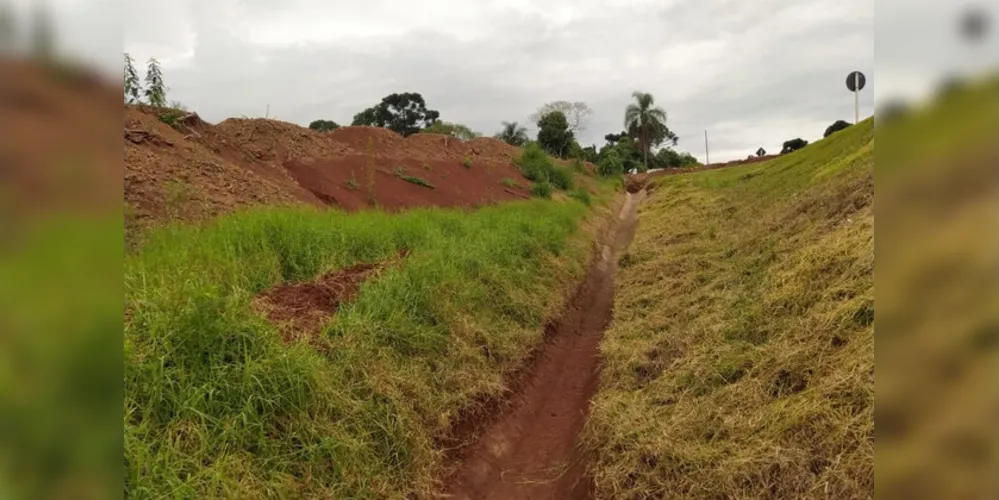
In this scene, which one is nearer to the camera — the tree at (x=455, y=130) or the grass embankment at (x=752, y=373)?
the grass embankment at (x=752, y=373)

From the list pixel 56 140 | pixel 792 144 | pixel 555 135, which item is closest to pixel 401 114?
pixel 555 135

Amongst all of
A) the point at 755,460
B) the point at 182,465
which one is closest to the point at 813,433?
the point at 755,460

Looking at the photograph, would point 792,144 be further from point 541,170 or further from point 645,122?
point 541,170

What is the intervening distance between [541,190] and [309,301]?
16.3 m

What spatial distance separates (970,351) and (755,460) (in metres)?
3.35

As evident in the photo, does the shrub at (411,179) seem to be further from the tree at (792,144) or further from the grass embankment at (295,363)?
the tree at (792,144)

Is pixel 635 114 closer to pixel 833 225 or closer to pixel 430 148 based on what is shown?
pixel 430 148

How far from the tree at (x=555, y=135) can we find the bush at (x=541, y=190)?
25254 mm

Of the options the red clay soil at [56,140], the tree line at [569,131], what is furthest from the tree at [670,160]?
the red clay soil at [56,140]

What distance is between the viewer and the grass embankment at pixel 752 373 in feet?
11.8

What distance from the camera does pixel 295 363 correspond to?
400 cm

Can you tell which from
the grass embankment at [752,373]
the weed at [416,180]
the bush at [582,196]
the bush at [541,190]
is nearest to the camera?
the grass embankment at [752,373]

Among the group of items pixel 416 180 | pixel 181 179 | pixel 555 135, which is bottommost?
pixel 181 179

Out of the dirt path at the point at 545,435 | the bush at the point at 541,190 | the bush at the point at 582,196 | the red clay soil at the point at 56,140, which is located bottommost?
the dirt path at the point at 545,435
